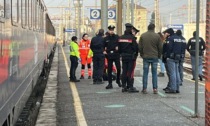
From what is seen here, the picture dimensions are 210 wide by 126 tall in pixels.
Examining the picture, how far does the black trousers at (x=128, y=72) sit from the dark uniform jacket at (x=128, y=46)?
15 centimetres

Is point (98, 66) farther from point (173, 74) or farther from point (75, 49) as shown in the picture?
point (173, 74)

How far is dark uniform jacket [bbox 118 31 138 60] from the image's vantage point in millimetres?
11477

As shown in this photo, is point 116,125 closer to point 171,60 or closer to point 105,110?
point 105,110

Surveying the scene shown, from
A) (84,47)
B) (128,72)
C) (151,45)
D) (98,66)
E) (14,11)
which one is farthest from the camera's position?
(84,47)

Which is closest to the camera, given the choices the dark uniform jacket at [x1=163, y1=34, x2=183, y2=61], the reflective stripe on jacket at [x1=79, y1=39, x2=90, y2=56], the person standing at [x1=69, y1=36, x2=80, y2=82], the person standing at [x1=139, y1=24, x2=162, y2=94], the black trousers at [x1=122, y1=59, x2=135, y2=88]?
the person standing at [x1=139, y1=24, x2=162, y2=94]

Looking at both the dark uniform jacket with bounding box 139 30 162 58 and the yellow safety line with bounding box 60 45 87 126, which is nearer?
the yellow safety line with bounding box 60 45 87 126

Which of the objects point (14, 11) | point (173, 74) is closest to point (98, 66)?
point (173, 74)

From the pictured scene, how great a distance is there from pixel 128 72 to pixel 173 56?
122cm

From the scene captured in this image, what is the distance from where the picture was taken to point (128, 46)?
1148 centimetres

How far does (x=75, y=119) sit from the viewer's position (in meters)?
8.05

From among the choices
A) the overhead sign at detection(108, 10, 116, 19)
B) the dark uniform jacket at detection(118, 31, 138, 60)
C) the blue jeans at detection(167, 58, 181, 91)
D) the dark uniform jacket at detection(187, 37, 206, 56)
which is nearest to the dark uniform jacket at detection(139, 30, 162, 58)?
the dark uniform jacket at detection(118, 31, 138, 60)

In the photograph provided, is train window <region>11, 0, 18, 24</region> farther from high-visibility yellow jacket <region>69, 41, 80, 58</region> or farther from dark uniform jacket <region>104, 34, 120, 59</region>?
high-visibility yellow jacket <region>69, 41, 80, 58</region>

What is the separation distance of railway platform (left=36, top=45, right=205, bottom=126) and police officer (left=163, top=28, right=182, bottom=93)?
10.6 inches

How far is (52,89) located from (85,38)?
379 cm
